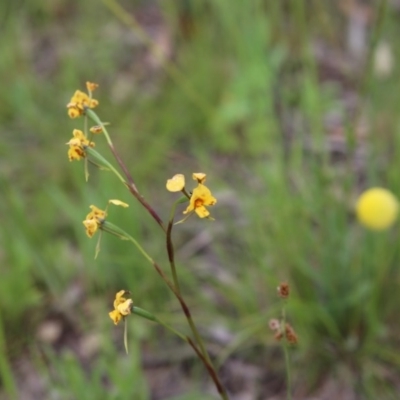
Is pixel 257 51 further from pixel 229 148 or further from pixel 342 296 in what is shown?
pixel 342 296

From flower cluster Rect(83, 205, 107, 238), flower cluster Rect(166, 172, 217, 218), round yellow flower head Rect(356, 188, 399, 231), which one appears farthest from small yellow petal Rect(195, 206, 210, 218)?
round yellow flower head Rect(356, 188, 399, 231)

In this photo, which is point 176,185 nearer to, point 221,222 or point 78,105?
point 78,105

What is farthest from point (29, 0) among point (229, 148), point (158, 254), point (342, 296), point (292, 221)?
point (342, 296)

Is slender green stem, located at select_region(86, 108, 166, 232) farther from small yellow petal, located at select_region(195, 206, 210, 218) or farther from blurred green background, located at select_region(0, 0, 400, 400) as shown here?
blurred green background, located at select_region(0, 0, 400, 400)

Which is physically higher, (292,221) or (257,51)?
(257,51)

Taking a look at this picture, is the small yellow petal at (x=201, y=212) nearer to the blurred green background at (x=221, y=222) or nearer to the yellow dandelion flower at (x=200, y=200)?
the yellow dandelion flower at (x=200, y=200)
